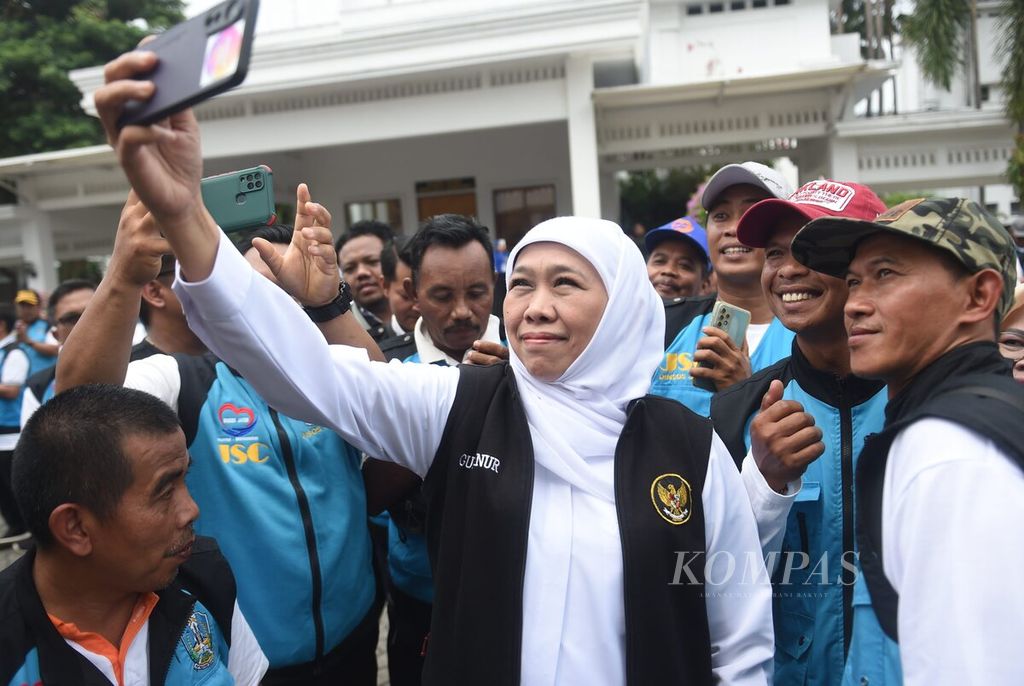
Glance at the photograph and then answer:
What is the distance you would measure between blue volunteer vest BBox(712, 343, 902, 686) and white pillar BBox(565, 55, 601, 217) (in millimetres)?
8399

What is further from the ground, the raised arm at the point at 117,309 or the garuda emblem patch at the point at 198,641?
the raised arm at the point at 117,309

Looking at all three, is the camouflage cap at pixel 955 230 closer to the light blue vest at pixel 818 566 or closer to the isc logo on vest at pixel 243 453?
the light blue vest at pixel 818 566

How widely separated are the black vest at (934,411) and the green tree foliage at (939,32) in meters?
16.8

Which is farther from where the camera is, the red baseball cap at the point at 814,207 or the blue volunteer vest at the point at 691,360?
the blue volunteer vest at the point at 691,360

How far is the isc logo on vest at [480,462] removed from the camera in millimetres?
1754

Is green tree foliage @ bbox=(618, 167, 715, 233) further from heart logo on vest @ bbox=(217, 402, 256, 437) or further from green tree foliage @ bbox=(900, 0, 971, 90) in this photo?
heart logo on vest @ bbox=(217, 402, 256, 437)

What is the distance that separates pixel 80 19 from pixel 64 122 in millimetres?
2914

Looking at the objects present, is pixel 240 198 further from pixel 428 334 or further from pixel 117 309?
pixel 428 334

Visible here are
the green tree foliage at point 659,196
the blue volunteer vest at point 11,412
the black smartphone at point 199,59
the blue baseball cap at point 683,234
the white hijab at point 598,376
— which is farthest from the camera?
the green tree foliage at point 659,196

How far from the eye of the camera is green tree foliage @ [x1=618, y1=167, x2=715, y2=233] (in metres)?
17.4

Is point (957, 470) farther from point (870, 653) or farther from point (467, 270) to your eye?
point (467, 270)

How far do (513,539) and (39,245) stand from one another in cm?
1396

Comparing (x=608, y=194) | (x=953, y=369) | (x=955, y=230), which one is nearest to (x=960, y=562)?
(x=953, y=369)

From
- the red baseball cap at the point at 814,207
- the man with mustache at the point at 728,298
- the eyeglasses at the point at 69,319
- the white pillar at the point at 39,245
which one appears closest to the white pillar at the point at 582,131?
the eyeglasses at the point at 69,319
